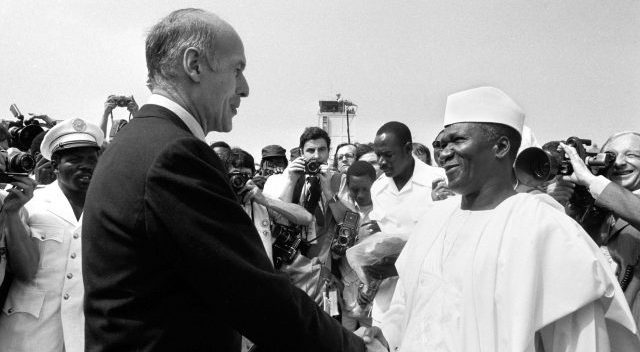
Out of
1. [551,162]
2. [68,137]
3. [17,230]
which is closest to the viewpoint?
[551,162]

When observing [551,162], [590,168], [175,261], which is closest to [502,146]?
[551,162]

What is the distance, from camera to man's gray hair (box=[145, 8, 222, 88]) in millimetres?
2039

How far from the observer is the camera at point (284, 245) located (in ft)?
17.5

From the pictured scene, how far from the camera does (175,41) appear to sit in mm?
2047

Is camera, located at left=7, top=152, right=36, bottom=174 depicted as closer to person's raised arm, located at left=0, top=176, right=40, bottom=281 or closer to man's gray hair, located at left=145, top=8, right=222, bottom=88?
person's raised arm, located at left=0, top=176, right=40, bottom=281

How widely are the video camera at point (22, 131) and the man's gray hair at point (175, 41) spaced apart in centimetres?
307

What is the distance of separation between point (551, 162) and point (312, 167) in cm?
270

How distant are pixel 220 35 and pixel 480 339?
1.67 meters

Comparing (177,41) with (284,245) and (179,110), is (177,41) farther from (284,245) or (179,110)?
(284,245)

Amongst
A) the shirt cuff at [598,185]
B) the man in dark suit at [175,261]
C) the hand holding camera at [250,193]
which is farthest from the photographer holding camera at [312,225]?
the man in dark suit at [175,261]

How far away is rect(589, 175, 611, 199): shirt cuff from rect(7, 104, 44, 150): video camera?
13.8 feet

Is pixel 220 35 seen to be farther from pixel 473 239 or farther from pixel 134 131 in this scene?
pixel 473 239

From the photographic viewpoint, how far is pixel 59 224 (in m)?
3.69

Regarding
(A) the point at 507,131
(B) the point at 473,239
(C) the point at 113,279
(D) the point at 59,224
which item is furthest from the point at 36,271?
(A) the point at 507,131
